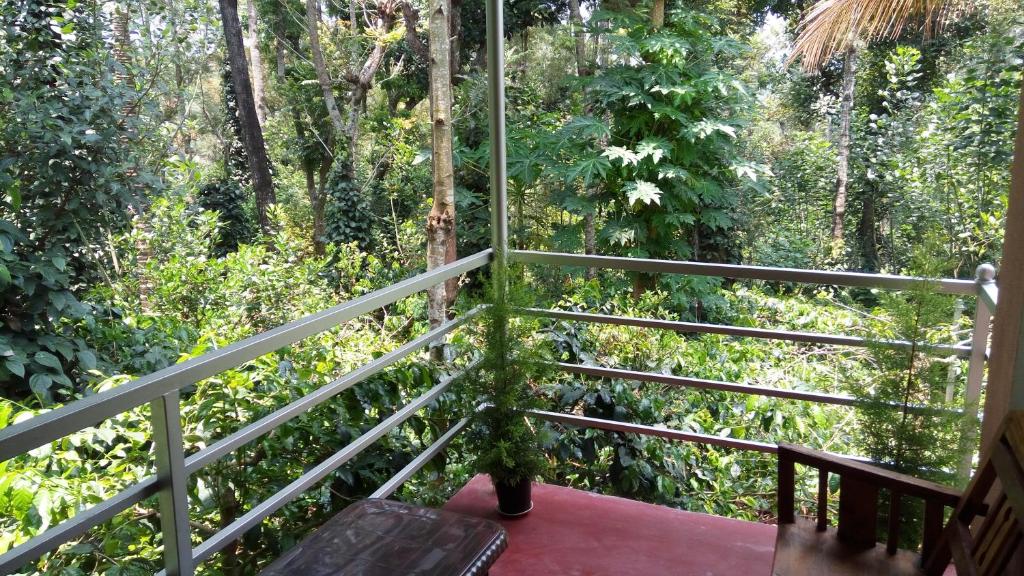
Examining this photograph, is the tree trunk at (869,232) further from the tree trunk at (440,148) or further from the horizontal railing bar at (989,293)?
the horizontal railing bar at (989,293)

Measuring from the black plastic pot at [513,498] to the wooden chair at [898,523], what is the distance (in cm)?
98

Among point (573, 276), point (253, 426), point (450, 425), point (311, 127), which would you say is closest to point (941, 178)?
point (573, 276)

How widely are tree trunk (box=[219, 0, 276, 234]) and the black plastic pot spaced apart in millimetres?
7438

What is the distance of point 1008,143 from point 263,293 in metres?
5.99

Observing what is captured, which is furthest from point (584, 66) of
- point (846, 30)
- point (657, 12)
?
point (846, 30)

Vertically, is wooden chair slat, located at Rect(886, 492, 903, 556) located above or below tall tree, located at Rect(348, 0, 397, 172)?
below

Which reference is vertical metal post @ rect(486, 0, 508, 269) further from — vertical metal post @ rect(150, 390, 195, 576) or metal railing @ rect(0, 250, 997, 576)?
vertical metal post @ rect(150, 390, 195, 576)

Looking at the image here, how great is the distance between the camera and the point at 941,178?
4.88 meters

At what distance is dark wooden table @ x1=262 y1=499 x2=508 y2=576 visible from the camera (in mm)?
1194

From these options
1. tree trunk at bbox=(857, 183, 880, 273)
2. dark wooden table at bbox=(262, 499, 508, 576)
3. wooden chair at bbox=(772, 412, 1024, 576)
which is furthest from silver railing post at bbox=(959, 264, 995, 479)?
tree trunk at bbox=(857, 183, 880, 273)

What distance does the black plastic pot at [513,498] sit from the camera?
8.04 feet

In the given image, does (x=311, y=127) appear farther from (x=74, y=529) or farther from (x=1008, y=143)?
(x=74, y=529)

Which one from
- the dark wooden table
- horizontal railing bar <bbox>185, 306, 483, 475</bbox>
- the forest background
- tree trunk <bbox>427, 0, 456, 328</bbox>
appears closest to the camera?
the dark wooden table

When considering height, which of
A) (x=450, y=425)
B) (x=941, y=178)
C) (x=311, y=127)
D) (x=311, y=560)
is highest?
(x=311, y=127)
